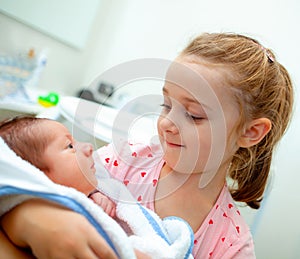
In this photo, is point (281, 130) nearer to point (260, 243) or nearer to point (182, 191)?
point (182, 191)

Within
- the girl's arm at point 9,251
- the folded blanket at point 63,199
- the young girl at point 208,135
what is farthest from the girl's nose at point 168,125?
the girl's arm at point 9,251

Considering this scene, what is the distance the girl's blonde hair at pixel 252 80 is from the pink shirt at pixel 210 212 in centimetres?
18

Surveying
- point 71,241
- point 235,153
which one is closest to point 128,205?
point 71,241

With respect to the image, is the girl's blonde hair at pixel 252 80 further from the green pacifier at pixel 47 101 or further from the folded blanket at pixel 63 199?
the green pacifier at pixel 47 101

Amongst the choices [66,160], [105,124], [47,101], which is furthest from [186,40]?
[66,160]

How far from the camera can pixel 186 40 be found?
59.4 inches

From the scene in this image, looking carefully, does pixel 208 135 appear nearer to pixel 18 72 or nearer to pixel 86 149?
pixel 86 149

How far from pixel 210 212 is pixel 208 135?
0.64 ft

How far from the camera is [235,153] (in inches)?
33.4

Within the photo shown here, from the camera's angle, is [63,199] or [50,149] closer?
[63,199]

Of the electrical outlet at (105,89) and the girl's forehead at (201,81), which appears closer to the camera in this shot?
the girl's forehead at (201,81)

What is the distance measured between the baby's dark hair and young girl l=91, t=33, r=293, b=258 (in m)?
0.23

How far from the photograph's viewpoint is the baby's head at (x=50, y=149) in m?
0.54

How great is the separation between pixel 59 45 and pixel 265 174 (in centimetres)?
152
